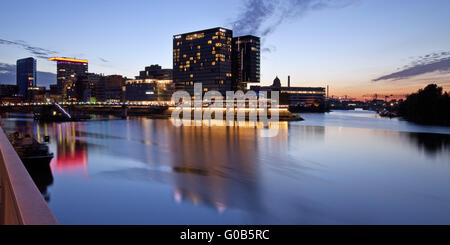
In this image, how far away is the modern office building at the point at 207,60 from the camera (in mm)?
149500

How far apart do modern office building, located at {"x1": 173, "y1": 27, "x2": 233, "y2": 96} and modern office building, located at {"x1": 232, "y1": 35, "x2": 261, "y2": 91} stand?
15152 mm

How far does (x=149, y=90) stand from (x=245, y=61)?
55286mm

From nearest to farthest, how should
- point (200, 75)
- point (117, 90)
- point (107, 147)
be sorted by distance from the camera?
point (107, 147) < point (200, 75) < point (117, 90)

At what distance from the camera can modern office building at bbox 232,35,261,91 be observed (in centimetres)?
16725

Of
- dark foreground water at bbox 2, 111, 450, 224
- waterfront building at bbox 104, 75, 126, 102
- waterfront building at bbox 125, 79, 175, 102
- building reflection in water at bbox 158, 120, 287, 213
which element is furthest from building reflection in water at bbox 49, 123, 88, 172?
waterfront building at bbox 104, 75, 126, 102

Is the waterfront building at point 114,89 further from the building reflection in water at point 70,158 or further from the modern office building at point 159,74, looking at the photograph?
the building reflection in water at point 70,158

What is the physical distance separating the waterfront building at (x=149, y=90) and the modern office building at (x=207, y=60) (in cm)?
1282

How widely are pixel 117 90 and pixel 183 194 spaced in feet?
594

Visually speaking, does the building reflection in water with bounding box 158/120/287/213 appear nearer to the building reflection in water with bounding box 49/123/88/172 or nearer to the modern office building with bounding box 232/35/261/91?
the building reflection in water with bounding box 49/123/88/172

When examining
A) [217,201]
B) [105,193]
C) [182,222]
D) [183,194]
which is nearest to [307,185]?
[217,201]
